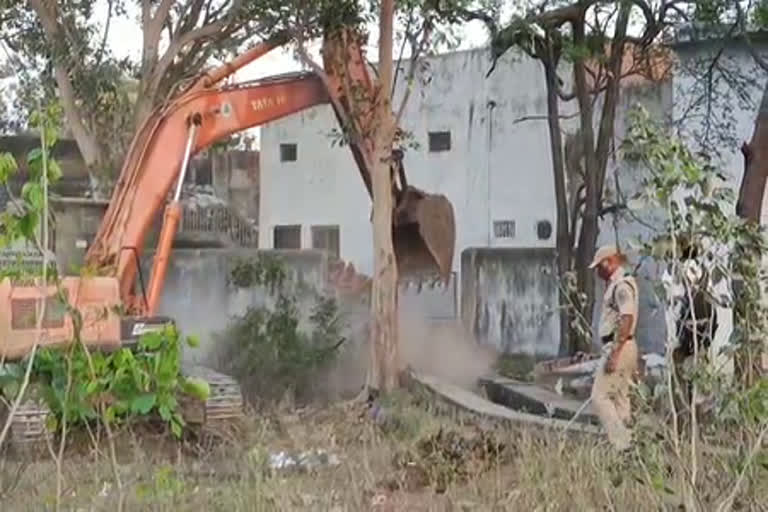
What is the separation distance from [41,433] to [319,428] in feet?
9.48

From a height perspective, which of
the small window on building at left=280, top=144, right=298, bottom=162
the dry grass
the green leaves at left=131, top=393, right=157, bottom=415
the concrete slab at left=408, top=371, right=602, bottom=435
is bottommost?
the concrete slab at left=408, top=371, right=602, bottom=435

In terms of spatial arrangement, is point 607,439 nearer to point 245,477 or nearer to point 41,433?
point 245,477

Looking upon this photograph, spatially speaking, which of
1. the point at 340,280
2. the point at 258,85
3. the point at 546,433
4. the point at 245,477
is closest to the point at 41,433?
the point at 245,477

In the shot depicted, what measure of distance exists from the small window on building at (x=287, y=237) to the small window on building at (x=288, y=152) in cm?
154

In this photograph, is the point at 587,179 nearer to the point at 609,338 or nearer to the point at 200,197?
the point at 609,338

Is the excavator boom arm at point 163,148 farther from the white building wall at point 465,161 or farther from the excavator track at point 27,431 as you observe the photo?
the white building wall at point 465,161

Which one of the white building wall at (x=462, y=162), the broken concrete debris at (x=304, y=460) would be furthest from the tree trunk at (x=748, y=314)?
the white building wall at (x=462, y=162)

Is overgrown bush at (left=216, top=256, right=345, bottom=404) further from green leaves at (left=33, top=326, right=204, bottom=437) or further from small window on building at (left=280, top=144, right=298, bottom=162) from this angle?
small window on building at (left=280, top=144, right=298, bottom=162)

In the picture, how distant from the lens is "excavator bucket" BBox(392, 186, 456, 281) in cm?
1438

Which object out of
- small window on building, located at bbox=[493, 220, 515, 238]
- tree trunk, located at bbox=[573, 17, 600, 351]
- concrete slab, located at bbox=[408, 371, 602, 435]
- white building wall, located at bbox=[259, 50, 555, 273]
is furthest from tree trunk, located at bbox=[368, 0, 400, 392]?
small window on building, located at bbox=[493, 220, 515, 238]

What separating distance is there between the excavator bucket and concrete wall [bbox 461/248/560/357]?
4.03m

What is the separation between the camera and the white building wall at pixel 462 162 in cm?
2391

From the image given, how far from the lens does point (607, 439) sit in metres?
8.26

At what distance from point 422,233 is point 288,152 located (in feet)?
45.4
